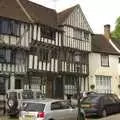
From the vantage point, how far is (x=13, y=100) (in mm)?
26406

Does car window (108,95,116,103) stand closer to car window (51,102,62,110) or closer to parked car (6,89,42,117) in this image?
parked car (6,89,42,117)

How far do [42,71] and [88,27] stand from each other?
939cm

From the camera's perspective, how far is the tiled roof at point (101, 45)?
43.7 meters

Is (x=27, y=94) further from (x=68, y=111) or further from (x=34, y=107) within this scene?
(x=34, y=107)

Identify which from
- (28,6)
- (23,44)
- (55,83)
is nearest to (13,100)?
(23,44)

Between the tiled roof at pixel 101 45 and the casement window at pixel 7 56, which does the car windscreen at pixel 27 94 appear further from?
the tiled roof at pixel 101 45

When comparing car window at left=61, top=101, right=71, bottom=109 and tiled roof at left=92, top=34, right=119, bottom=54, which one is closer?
car window at left=61, top=101, right=71, bottom=109

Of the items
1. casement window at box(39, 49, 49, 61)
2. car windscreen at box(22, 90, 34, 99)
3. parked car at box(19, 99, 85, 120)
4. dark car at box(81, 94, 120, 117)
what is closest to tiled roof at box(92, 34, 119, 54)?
casement window at box(39, 49, 49, 61)

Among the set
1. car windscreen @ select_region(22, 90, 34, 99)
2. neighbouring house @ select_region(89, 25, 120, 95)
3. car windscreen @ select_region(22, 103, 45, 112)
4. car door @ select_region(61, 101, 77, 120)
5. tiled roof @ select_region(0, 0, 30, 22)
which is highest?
tiled roof @ select_region(0, 0, 30, 22)

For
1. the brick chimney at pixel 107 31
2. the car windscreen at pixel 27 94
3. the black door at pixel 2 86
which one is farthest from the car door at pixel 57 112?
the brick chimney at pixel 107 31

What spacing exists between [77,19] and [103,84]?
8518 mm

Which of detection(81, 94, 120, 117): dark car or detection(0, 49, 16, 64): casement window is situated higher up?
detection(0, 49, 16, 64): casement window

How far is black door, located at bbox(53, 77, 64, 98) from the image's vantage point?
37406mm

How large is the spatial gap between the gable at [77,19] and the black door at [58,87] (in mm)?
6000
